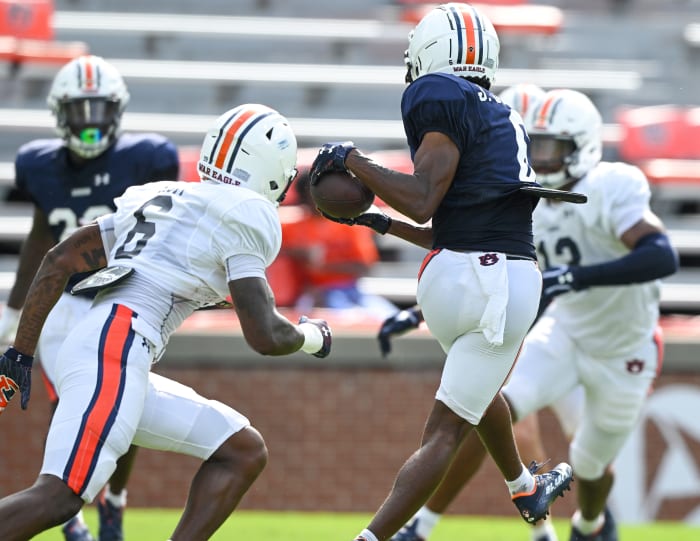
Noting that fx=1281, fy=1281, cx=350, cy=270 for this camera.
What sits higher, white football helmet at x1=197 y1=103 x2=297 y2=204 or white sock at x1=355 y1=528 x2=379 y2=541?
white football helmet at x1=197 y1=103 x2=297 y2=204

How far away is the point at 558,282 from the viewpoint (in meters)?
5.15

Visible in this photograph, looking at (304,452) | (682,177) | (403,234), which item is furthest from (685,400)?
(403,234)

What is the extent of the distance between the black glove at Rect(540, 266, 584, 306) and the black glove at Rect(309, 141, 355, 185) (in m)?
1.28

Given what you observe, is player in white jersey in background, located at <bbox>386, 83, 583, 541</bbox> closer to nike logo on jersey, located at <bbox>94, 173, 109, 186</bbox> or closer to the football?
the football

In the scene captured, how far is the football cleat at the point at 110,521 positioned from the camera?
5320 millimetres

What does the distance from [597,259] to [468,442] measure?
1.04 m

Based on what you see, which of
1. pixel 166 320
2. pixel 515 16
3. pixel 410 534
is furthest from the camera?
pixel 515 16

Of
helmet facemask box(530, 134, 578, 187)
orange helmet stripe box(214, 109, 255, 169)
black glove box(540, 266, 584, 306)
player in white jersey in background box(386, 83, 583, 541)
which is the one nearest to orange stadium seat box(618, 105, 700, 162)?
player in white jersey in background box(386, 83, 583, 541)

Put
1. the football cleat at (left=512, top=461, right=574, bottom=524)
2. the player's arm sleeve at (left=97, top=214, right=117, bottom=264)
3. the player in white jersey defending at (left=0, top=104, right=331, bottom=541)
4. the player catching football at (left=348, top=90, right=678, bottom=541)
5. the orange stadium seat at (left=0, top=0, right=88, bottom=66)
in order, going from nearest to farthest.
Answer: the player in white jersey defending at (left=0, top=104, right=331, bottom=541), the player's arm sleeve at (left=97, top=214, right=117, bottom=264), the football cleat at (left=512, top=461, right=574, bottom=524), the player catching football at (left=348, top=90, right=678, bottom=541), the orange stadium seat at (left=0, top=0, right=88, bottom=66)

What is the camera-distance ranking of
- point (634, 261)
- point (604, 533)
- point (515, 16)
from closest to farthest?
point (634, 261), point (604, 533), point (515, 16)

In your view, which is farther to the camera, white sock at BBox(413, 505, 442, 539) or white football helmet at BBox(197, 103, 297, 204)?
white sock at BBox(413, 505, 442, 539)

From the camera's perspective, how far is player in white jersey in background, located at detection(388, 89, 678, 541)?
18.3ft

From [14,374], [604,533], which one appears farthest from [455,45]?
[604,533]

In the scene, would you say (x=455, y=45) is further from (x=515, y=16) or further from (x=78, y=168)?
(x=515, y=16)
